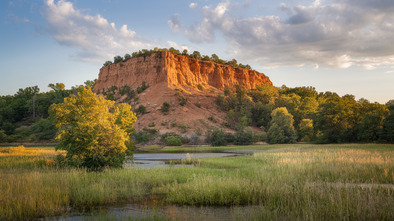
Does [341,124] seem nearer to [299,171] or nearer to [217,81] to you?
[299,171]

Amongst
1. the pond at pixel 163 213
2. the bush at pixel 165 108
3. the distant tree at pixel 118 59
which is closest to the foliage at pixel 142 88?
the bush at pixel 165 108

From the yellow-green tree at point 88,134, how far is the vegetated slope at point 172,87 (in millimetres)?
49065

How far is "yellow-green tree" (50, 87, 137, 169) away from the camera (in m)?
19.9

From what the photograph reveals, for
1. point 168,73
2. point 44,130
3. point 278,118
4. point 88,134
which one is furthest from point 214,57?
point 88,134

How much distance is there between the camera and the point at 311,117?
2539 inches

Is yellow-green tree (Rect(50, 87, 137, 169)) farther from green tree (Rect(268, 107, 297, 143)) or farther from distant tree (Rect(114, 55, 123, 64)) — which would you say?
distant tree (Rect(114, 55, 123, 64))

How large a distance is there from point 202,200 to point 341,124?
155 feet

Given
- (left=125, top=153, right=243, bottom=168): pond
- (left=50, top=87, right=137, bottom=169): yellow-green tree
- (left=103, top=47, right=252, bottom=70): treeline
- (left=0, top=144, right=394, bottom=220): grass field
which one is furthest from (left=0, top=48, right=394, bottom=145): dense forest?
(left=50, top=87, right=137, bottom=169): yellow-green tree

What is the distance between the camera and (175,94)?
87.6 metres

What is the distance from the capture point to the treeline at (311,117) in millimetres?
44625

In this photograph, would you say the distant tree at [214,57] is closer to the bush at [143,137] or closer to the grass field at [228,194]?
the bush at [143,137]

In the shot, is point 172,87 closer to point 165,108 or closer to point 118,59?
point 165,108

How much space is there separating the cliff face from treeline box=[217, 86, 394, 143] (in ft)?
49.0

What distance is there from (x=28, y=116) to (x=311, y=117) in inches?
3744
